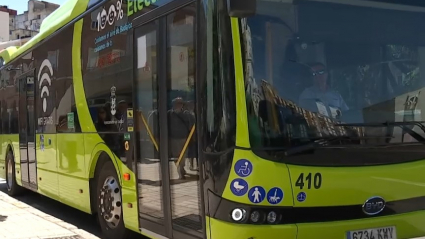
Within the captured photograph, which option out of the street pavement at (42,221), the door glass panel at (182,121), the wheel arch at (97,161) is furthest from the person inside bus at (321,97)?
the street pavement at (42,221)

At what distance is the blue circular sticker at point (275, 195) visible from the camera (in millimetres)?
3867

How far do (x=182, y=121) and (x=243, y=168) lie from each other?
0.95 meters

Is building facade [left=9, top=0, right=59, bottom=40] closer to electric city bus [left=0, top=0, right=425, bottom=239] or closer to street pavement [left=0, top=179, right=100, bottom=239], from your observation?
street pavement [left=0, top=179, right=100, bottom=239]

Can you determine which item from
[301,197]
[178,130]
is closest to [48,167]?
[178,130]

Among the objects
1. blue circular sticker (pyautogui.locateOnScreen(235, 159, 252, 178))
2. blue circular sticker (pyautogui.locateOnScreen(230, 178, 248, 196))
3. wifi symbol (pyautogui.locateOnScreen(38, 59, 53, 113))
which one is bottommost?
blue circular sticker (pyautogui.locateOnScreen(230, 178, 248, 196))

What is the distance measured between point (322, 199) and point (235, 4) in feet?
5.38

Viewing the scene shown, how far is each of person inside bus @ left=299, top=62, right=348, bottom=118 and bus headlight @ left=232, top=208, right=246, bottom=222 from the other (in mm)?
952

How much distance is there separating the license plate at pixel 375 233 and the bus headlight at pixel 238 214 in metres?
0.88

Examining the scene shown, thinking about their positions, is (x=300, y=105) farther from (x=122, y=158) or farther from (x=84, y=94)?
(x=84, y=94)

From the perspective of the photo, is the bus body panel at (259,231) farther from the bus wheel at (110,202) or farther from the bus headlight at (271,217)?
the bus wheel at (110,202)

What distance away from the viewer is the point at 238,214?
3896 millimetres

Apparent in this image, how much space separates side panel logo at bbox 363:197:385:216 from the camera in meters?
4.12

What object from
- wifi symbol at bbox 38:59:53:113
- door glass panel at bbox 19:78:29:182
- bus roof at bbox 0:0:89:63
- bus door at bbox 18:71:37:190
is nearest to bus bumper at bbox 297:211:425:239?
bus roof at bbox 0:0:89:63

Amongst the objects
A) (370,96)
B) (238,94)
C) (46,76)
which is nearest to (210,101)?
(238,94)
